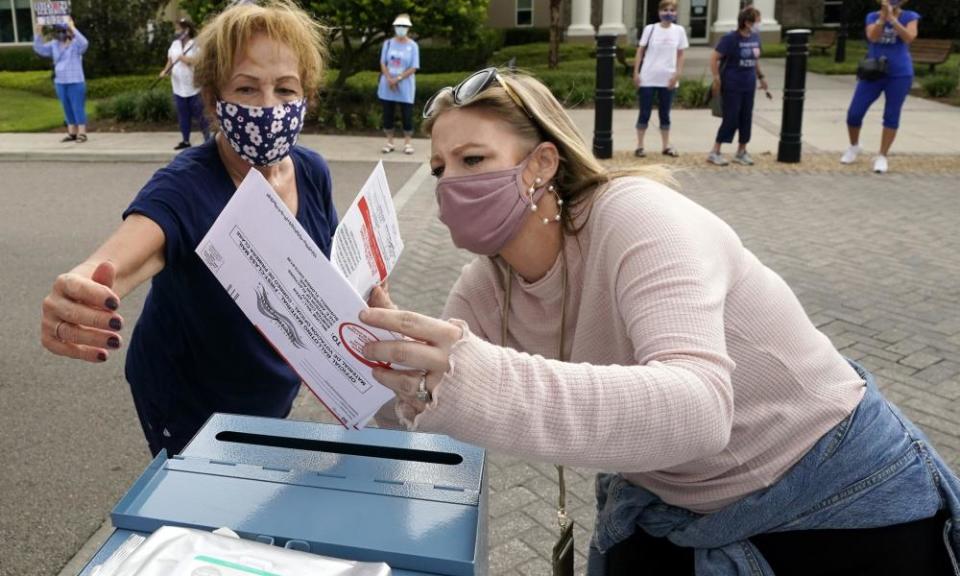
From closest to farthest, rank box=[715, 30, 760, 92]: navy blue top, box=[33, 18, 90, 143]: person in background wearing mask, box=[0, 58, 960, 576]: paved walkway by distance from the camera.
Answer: box=[0, 58, 960, 576]: paved walkway < box=[715, 30, 760, 92]: navy blue top < box=[33, 18, 90, 143]: person in background wearing mask

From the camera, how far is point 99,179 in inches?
425

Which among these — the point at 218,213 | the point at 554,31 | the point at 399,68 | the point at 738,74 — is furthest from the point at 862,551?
the point at 554,31

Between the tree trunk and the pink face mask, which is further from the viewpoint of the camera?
the tree trunk

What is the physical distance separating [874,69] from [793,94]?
1053mm

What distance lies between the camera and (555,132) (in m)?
1.77

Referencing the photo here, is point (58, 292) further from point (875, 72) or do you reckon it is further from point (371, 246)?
point (875, 72)

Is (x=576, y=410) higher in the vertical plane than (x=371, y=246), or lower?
lower

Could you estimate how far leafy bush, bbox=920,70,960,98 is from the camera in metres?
17.5

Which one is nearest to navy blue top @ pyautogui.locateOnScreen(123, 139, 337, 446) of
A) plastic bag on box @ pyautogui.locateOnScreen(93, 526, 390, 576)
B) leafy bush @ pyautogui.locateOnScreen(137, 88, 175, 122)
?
plastic bag on box @ pyautogui.locateOnScreen(93, 526, 390, 576)

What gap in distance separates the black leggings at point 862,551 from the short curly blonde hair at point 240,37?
5.75ft

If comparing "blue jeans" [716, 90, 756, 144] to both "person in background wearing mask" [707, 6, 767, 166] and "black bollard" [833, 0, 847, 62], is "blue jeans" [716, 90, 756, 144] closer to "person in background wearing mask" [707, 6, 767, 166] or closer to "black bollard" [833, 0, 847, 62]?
"person in background wearing mask" [707, 6, 767, 166]

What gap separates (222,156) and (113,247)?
1.73 feet

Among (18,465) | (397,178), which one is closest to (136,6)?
(397,178)

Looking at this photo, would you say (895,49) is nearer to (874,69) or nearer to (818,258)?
(874,69)
